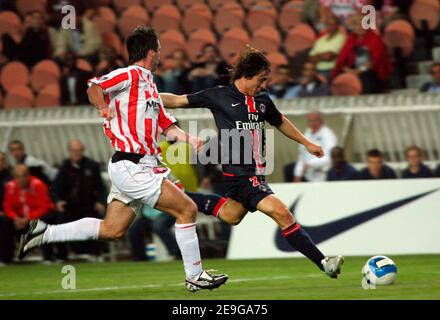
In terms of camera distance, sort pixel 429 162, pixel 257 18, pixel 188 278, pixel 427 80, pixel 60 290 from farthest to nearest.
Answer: pixel 257 18, pixel 427 80, pixel 429 162, pixel 60 290, pixel 188 278

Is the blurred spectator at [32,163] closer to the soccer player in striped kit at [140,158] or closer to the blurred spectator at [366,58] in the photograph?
the blurred spectator at [366,58]

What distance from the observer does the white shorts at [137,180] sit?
9266mm

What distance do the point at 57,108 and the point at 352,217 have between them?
5334 millimetres

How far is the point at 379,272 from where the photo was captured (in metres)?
9.66

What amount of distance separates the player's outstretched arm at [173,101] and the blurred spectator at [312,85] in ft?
19.5

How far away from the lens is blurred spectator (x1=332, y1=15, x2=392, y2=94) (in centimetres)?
1580

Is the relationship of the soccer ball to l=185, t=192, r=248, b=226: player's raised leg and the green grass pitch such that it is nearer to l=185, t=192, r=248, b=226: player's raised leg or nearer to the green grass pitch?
the green grass pitch

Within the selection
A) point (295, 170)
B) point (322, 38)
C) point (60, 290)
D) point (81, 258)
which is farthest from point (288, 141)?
point (60, 290)

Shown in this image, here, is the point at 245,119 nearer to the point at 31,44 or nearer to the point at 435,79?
→ the point at 435,79

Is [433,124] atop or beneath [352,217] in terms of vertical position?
atop

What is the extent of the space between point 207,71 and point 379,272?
24.9 ft

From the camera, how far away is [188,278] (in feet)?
30.9

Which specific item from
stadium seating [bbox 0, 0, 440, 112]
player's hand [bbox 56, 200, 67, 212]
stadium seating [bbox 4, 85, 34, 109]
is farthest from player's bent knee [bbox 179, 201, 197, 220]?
stadium seating [bbox 4, 85, 34, 109]

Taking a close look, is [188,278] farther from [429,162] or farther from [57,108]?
[57,108]
